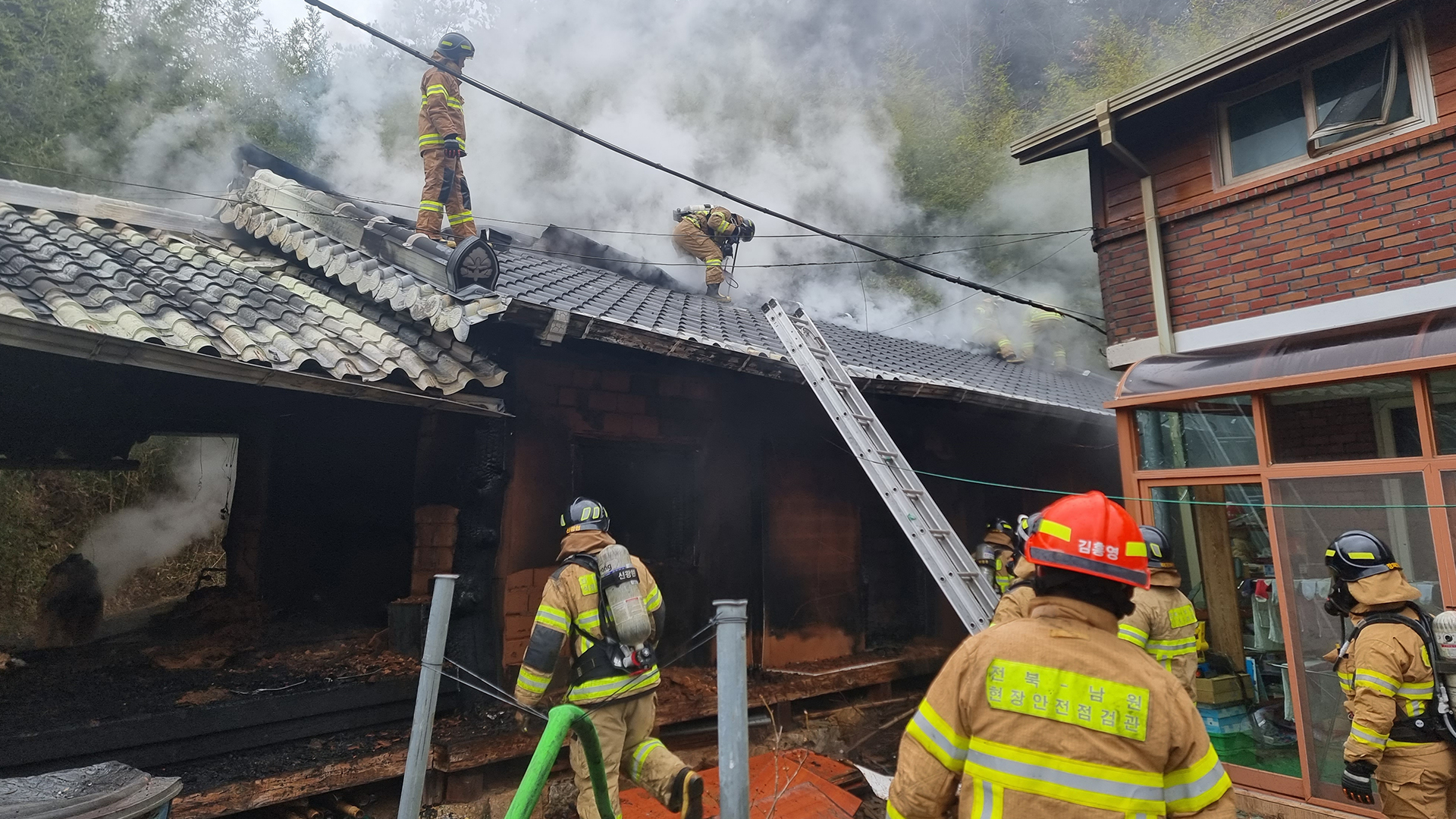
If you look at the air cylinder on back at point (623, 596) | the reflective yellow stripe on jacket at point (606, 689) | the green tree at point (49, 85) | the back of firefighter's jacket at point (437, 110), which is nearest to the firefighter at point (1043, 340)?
the back of firefighter's jacket at point (437, 110)

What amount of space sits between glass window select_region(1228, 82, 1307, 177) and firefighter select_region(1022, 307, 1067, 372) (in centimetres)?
1045

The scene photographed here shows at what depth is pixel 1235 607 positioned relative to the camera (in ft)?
19.9

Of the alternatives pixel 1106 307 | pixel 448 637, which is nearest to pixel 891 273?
pixel 1106 307

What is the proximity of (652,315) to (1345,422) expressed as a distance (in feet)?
16.4

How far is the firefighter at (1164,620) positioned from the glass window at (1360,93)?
348 cm

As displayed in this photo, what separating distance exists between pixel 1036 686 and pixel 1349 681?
2.89 meters

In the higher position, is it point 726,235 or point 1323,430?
point 726,235

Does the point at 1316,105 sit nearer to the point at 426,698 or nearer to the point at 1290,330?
the point at 1290,330

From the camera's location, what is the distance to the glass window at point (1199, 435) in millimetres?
5270

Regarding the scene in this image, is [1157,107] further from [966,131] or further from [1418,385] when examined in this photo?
[966,131]

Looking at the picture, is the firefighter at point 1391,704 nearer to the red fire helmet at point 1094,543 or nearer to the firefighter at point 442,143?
the red fire helmet at point 1094,543

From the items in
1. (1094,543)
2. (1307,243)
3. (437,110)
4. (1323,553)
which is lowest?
(1323,553)

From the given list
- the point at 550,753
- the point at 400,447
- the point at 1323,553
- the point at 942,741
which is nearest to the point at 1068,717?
the point at 942,741

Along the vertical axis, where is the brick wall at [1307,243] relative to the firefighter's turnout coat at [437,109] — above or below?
below
